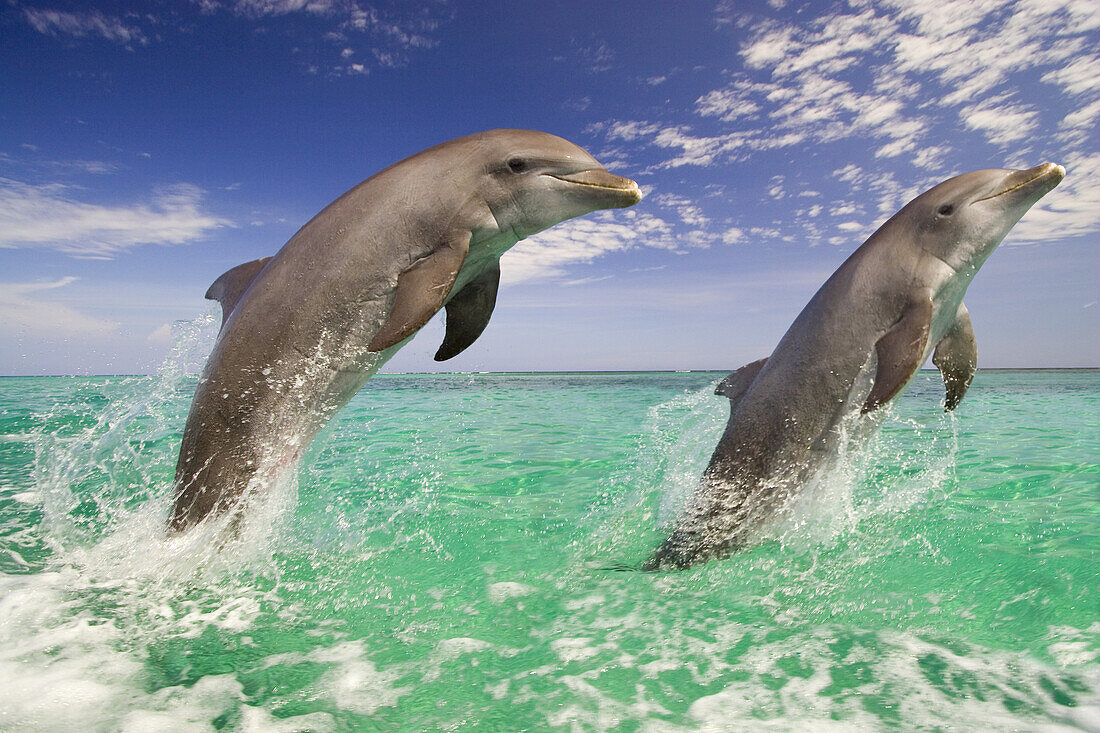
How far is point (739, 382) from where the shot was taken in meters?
5.39

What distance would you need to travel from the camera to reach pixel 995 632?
352cm

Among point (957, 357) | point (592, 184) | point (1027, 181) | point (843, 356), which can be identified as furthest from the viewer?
point (957, 357)

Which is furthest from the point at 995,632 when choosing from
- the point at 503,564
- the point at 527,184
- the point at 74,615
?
the point at 74,615

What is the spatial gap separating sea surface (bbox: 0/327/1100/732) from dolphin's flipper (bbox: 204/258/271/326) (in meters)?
1.10

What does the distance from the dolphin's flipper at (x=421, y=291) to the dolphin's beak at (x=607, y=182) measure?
89 cm

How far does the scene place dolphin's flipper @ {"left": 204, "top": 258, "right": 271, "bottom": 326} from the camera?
16.4 feet

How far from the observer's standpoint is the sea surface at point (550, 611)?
110 inches

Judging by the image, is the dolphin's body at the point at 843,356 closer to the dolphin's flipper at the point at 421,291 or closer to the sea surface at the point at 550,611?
the sea surface at the point at 550,611

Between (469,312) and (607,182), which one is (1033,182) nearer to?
(607,182)

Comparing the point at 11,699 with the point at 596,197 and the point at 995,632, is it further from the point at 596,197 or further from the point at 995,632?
the point at 995,632

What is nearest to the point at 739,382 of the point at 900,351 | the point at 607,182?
the point at 900,351

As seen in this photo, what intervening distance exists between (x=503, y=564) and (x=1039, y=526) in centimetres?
462

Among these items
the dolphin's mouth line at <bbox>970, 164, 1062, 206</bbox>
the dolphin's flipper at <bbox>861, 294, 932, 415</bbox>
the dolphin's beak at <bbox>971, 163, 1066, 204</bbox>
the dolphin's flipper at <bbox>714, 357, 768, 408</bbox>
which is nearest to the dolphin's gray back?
the dolphin's flipper at <bbox>714, 357, 768, 408</bbox>

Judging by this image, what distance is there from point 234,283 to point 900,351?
507 centimetres
